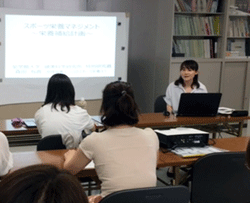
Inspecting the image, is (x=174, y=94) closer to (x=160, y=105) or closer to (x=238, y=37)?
(x=160, y=105)

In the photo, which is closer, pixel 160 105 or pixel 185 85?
pixel 185 85

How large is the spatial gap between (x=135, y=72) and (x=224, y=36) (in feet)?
5.10

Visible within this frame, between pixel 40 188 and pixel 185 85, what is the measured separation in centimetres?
409

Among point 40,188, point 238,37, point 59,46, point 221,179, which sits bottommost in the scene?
point 221,179

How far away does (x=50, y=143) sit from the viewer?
300 cm

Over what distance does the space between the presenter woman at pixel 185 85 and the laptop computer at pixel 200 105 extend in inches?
13.6

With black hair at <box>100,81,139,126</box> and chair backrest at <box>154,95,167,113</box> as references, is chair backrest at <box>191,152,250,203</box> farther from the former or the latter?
chair backrest at <box>154,95,167,113</box>

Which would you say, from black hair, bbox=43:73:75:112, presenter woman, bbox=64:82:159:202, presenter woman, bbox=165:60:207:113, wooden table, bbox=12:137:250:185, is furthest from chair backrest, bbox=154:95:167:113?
presenter woman, bbox=64:82:159:202

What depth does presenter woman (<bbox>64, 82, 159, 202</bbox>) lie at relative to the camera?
2.20 meters

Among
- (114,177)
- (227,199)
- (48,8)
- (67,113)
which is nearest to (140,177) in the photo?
(114,177)

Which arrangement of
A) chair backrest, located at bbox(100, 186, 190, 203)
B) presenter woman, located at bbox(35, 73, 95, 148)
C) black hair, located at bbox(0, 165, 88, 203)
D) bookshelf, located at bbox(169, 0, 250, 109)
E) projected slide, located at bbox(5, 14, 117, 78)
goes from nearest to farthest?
1. black hair, located at bbox(0, 165, 88, 203)
2. chair backrest, located at bbox(100, 186, 190, 203)
3. presenter woman, located at bbox(35, 73, 95, 148)
4. projected slide, located at bbox(5, 14, 117, 78)
5. bookshelf, located at bbox(169, 0, 250, 109)

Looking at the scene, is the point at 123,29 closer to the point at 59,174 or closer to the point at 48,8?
the point at 48,8

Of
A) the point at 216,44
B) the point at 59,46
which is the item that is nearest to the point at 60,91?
the point at 59,46

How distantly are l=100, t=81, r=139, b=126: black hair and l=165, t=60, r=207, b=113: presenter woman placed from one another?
2298 millimetres
